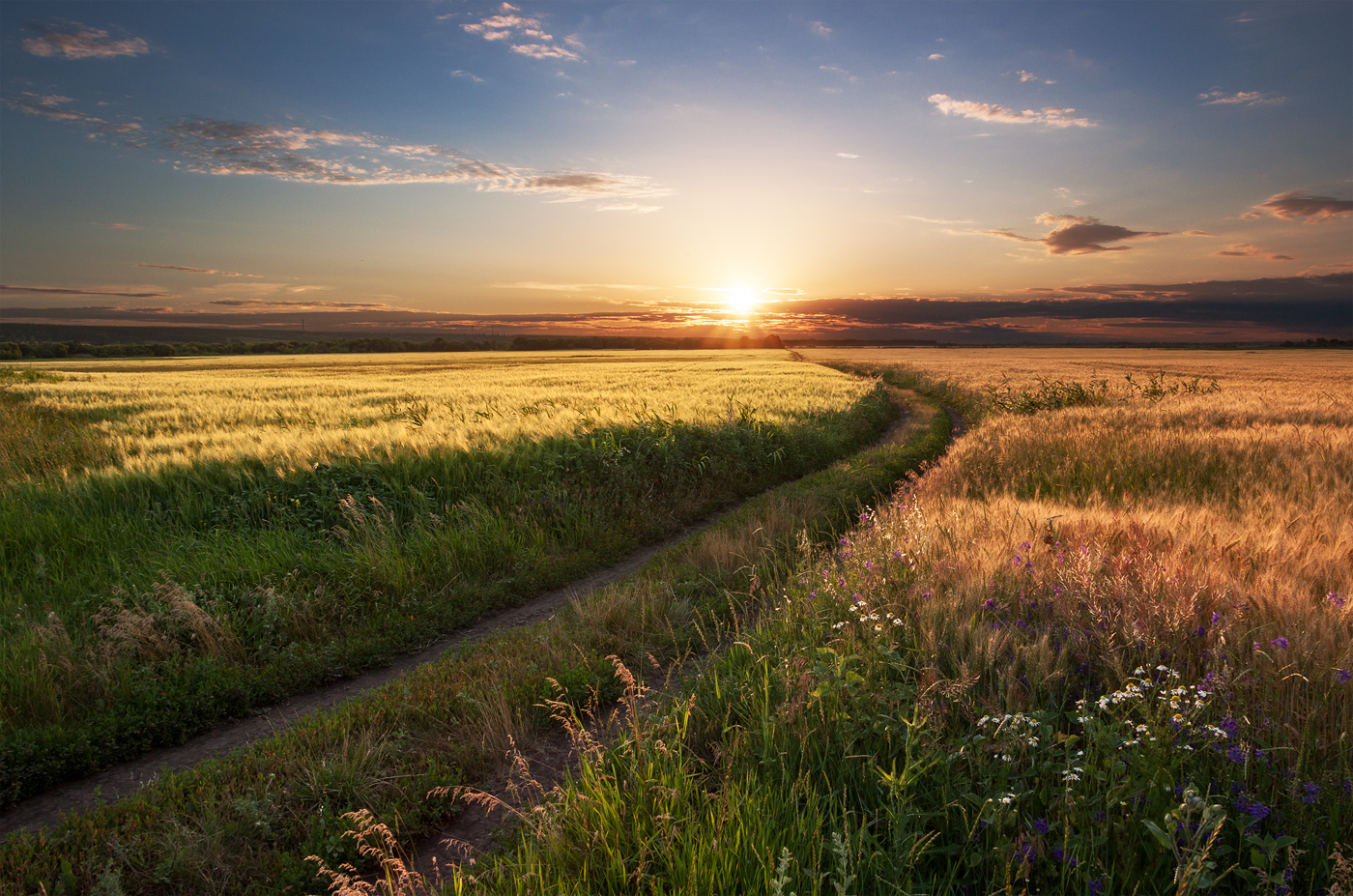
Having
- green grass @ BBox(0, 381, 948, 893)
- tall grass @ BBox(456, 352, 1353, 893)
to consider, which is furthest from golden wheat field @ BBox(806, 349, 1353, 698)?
green grass @ BBox(0, 381, 948, 893)

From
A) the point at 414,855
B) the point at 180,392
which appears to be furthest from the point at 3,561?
the point at 180,392

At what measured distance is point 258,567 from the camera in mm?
6863

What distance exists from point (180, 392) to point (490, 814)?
29488 millimetres

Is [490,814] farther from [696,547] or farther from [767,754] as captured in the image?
[696,547]

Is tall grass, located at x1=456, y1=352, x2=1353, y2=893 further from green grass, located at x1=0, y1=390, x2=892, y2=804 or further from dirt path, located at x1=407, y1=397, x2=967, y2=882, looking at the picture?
green grass, located at x1=0, y1=390, x2=892, y2=804

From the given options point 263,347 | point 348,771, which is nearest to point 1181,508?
point 348,771

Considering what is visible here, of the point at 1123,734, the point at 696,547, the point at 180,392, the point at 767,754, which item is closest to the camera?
the point at 1123,734

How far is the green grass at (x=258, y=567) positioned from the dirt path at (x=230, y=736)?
5.6 inches

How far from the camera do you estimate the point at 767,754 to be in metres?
3.04

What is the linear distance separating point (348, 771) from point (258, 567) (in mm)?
4067

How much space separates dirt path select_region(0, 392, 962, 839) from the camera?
407cm

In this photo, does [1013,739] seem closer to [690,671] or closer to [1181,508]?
[690,671]

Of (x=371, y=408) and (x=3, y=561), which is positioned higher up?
(x=371, y=408)

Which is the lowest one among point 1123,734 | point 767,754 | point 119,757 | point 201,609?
point 119,757
